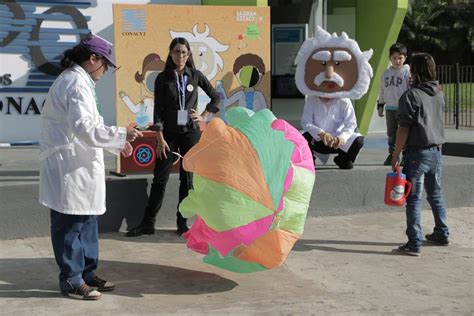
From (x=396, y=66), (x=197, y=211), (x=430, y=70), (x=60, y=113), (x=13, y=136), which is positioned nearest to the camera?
(x=60, y=113)

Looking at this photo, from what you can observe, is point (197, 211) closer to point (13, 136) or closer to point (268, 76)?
point (268, 76)

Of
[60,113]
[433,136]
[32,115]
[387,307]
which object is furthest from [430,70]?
[32,115]

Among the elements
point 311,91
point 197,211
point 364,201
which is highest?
point 311,91

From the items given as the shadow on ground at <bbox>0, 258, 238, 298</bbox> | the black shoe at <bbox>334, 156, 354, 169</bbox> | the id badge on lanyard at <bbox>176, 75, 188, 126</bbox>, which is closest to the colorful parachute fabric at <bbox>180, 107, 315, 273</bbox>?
the shadow on ground at <bbox>0, 258, 238, 298</bbox>

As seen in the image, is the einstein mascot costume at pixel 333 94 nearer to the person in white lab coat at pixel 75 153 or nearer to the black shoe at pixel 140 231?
the black shoe at pixel 140 231

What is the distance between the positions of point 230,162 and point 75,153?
3.59 feet

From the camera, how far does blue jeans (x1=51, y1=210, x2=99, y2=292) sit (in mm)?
4832

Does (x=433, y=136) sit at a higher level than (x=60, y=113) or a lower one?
lower

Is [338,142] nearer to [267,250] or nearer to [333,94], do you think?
[333,94]

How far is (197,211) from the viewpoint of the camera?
5164 millimetres

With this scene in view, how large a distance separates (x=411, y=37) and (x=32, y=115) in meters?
36.5

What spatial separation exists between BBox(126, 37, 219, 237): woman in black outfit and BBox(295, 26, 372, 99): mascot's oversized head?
5.49 feet

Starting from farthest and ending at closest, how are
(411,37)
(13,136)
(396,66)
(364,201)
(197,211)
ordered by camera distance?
(411,37) → (13,136) → (396,66) → (364,201) → (197,211)

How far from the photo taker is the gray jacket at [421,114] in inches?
244
